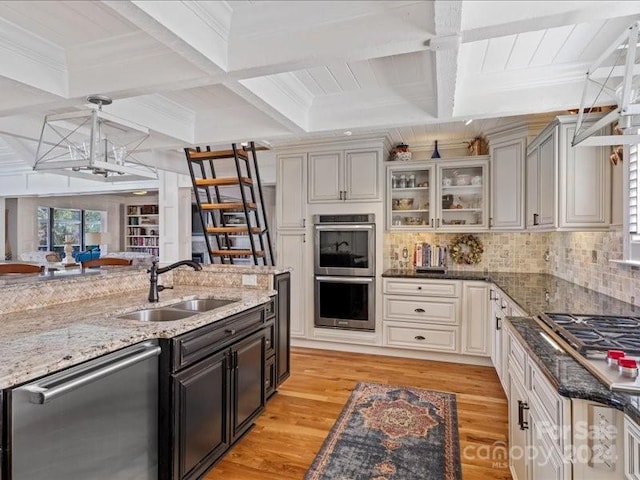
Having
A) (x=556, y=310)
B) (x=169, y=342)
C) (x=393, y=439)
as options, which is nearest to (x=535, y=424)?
(x=556, y=310)

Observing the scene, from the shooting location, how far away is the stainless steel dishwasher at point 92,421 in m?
1.21

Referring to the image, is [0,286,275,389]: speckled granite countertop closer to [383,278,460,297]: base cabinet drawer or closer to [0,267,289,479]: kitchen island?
[0,267,289,479]: kitchen island

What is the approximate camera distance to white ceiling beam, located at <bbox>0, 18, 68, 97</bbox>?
1.96 metres

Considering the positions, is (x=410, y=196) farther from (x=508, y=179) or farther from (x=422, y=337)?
(x=422, y=337)

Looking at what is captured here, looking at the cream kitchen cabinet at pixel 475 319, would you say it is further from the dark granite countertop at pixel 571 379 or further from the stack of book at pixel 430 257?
the dark granite countertop at pixel 571 379

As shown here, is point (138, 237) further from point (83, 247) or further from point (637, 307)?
point (637, 307)

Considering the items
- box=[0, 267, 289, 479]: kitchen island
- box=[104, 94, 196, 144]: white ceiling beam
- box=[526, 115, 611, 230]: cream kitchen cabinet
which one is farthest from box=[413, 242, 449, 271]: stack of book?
box=[104, 94, 196, 144]: white ceiling beam

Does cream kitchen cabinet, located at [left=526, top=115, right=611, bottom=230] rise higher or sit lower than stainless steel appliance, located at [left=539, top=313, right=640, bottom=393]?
higher

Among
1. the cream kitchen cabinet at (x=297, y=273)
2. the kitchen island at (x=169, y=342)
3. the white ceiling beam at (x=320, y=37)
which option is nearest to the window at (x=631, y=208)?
the white ceiling beam at (x=320, y=37)

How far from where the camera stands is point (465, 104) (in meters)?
2.72

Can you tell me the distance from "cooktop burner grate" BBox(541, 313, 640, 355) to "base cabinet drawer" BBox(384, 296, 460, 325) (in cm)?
196

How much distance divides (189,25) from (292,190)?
2811 mm

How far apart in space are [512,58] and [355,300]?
2779 mm

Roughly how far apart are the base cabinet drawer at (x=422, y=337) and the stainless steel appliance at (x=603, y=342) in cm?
205
